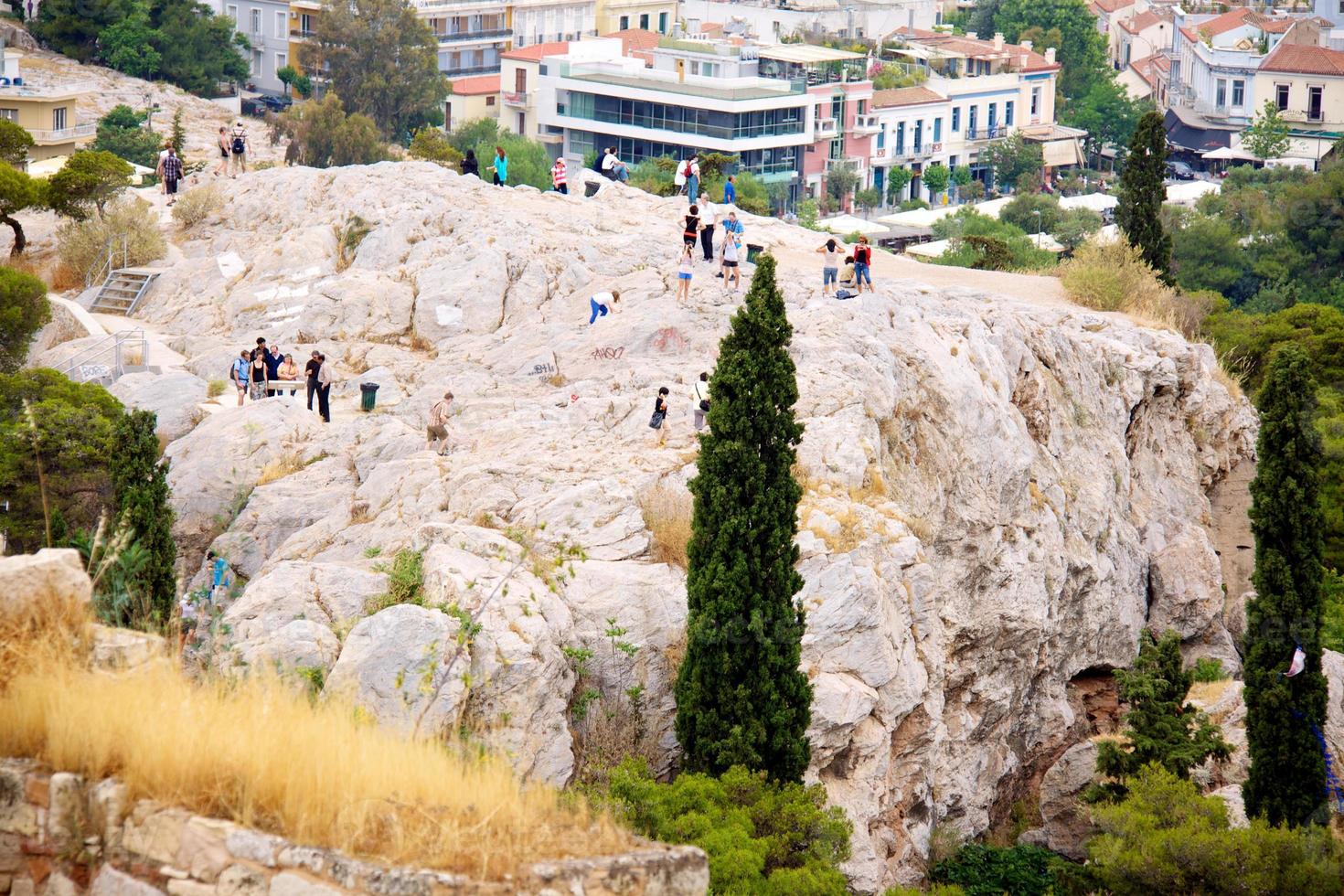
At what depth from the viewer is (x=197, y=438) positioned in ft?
93.4

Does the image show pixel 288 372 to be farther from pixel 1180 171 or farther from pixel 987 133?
pixel 987 133

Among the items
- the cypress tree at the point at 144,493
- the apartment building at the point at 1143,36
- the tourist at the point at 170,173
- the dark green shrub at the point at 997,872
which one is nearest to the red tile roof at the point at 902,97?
the apartment building at the point at 1143,36

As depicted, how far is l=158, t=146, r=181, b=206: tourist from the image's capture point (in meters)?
42.3

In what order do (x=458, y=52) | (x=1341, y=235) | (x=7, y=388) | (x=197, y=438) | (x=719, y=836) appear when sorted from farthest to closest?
(x=458, y=52)
(x=1341, y=235)
(x=7, y=388)
(x=197, y=438)
(x=719, y=836)

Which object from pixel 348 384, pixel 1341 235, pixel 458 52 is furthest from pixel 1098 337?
pixel 458 52

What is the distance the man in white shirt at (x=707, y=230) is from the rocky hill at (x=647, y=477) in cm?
88

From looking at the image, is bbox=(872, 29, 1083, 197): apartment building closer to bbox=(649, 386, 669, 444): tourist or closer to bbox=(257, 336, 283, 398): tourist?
bbox=(257, 336, 283, 398): tourist

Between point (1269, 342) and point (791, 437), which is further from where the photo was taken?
point (1269, 342)

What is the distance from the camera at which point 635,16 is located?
13862 centimetres

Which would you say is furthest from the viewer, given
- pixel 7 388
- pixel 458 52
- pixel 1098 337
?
pixel 458 52

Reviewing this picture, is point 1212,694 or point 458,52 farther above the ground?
point 458,52

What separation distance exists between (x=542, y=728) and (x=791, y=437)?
4541 mm

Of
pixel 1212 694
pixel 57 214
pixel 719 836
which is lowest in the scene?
pixel 1212 694

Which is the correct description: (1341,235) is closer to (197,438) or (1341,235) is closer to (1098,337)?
(1098,337)
